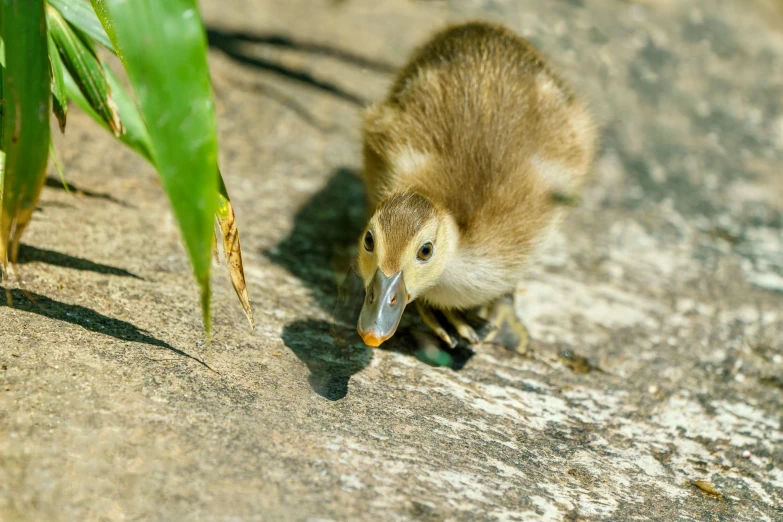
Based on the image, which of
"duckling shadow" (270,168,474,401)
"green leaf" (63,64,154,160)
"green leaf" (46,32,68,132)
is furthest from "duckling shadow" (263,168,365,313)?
"green leaf" (46,32,68,132)

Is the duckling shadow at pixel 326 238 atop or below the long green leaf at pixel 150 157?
below

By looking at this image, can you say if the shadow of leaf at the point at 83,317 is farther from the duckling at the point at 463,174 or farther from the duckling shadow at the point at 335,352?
the duckling at the point at 463,174

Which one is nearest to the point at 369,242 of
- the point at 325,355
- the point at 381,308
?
the point at 381,308

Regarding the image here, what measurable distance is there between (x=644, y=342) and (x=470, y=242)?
3.26 ft

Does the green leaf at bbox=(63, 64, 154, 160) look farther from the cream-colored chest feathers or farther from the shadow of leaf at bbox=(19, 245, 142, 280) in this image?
the cream-colored chest feathers

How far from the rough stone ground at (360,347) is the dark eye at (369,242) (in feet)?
1.14

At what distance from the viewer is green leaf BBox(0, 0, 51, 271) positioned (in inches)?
74.7

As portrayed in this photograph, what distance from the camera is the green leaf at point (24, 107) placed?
1.90 meters

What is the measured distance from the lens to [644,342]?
3.44 metres

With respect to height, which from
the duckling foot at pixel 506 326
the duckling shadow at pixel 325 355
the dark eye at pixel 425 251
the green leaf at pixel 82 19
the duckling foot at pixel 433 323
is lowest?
the duckling shadow at pixel 325 355

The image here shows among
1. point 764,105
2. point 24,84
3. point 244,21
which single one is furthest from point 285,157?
point 764,105

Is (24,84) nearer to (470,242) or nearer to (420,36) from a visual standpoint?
(470,242)

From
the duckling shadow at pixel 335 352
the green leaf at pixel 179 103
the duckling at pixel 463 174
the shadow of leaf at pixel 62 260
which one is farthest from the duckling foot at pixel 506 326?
the green leaf at pixel 179 103

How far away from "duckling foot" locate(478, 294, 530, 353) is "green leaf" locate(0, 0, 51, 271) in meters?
1.82
